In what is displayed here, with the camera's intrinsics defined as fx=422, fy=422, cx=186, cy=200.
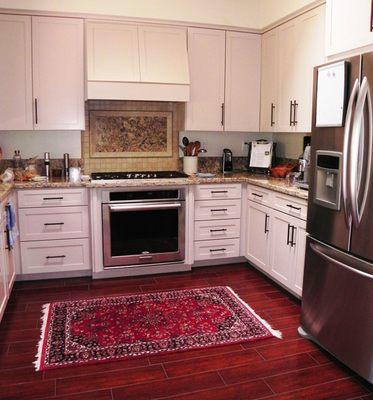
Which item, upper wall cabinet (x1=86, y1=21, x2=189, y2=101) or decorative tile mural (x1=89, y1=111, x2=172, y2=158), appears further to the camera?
decorative tile mural (x1=89, y1=111, x2=172, y2=158)

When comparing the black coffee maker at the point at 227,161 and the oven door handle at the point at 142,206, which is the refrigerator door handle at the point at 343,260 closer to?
the oven door handle at the point at 142,206

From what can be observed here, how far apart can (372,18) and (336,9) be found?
360 millimetres

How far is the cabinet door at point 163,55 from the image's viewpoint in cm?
391

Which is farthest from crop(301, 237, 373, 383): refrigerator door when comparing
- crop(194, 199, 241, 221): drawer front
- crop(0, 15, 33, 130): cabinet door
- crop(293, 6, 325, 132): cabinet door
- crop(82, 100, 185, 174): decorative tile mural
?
crop(0, 15, 33, 130): cabinet door

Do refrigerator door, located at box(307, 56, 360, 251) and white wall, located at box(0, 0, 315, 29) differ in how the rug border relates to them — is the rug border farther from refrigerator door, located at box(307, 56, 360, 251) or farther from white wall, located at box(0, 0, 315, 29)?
white wall, located at box(0, 0, 315, 29)

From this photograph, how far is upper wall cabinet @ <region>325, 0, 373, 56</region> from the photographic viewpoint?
7.88 feet

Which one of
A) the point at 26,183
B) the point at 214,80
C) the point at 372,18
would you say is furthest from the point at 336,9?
the point at 26,183

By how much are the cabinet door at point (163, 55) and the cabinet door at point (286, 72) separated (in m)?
0.89

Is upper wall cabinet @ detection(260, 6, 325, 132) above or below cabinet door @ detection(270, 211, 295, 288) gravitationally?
above

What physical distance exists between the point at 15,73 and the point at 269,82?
239cm

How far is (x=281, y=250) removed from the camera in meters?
3.52

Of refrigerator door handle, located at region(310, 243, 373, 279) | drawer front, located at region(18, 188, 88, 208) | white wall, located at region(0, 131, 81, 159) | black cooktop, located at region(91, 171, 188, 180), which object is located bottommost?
refrigerator door handle, located at region(310, 243, 373, 279)

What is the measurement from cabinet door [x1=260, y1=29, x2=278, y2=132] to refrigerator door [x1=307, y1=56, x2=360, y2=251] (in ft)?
5.04

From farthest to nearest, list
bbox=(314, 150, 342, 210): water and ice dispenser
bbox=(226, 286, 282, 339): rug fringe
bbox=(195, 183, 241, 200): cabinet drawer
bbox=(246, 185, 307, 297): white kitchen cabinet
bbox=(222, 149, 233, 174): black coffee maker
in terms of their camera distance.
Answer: bbox=(222, 149, 233, 174): black coffee maker
bbox=(195, 183, 241, 200): cabinet drawer
bbox=(246, 185, 307, 297): white kitchen cabinet
bbox=(226, 286, 282, 339): rug fringe
bbox=(314, 150, 342, 210): water and ice dispenser
